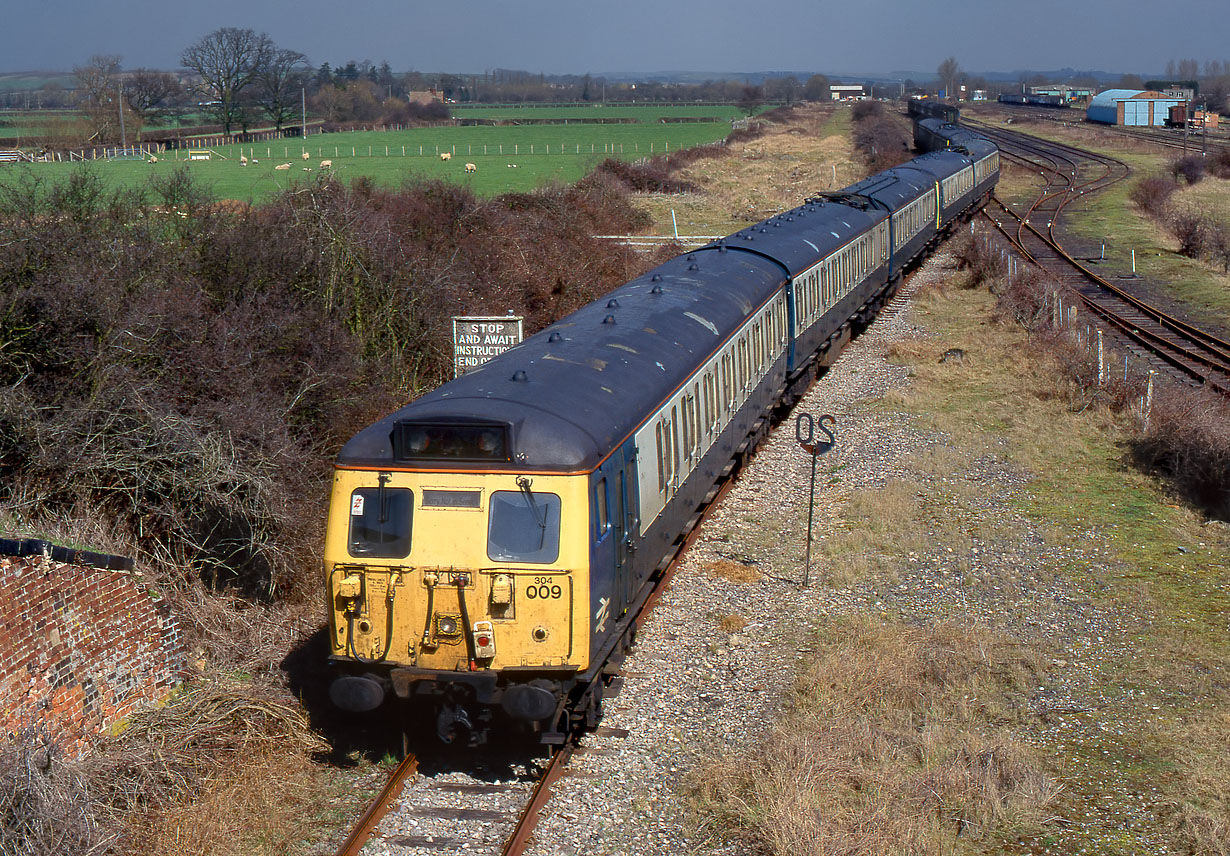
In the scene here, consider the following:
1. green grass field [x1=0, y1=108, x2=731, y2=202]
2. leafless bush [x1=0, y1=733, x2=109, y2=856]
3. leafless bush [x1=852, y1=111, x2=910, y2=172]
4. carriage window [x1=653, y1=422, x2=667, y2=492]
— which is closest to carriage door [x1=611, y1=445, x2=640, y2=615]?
carriage window [x1=653, y1=422, x2=667, y2=492]

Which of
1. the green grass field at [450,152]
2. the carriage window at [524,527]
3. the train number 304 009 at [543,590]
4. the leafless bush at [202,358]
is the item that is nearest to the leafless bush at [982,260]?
the green grass field at [450,152]

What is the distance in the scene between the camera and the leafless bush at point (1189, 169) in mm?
61481

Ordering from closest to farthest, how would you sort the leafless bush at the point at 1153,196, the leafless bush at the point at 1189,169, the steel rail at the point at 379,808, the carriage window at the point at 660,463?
the steel rail at the point at 379,808 → the carriage window at the point at 660,463 → the leafless bush at the point at 1153,196 → the leafless bush at the point at 1189,169

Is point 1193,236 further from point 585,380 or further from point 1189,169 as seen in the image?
point 585,380

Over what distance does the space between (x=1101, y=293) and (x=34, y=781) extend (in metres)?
30.5

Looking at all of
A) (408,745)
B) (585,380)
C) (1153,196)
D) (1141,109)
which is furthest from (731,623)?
(1141,109)

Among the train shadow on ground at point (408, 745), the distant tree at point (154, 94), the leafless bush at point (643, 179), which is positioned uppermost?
the distant tree at point (154, 94)

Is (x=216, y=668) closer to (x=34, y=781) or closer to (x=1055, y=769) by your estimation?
(x=34, y=781)

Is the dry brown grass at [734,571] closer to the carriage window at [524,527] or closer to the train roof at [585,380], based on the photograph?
the train roof at [585,380]

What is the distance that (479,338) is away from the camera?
53.0 ft

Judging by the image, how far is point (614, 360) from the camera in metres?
11.3

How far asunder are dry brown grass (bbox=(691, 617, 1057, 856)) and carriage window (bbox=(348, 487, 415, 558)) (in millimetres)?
2880

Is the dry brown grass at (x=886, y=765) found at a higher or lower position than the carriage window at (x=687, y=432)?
lower

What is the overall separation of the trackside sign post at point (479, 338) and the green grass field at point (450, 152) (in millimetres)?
15003
